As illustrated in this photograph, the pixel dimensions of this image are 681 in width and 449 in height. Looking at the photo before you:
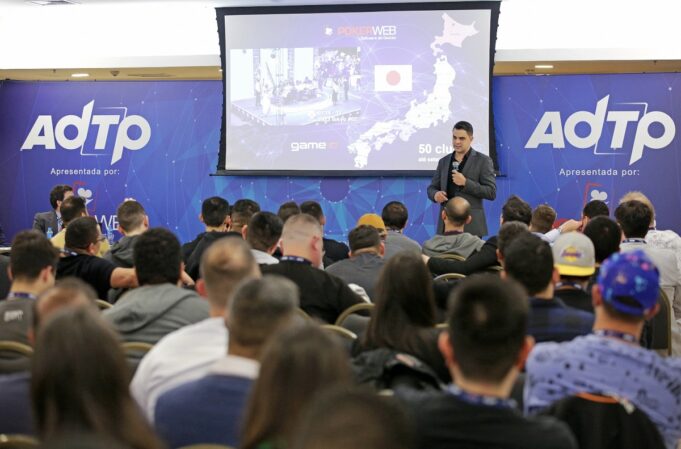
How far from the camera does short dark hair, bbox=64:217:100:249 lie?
194 inches

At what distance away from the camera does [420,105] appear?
383 inches

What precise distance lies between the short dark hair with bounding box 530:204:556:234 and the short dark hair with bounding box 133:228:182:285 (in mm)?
3365

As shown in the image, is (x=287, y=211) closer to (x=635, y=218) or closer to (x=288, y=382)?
(x=635, y=218)

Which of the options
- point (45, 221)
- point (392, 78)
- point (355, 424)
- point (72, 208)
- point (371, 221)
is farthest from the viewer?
point (45, 221)

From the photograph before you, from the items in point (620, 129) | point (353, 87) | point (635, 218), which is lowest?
point (635, 218)

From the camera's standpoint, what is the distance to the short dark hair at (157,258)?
3.71m

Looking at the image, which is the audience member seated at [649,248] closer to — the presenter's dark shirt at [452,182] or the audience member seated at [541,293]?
the audience member seated at [541,293]

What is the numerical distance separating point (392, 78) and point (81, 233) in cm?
562

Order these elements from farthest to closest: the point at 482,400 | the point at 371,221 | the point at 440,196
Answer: the point at 440,196 < the point at 371,221 < the point at 482,400

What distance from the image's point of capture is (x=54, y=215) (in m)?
10.1

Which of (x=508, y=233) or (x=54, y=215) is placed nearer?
(x=508, y=233)

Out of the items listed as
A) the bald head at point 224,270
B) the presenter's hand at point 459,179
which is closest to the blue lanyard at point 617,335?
the bald head at point 224,270

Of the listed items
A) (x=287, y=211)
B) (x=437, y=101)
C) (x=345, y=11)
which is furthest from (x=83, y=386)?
(x=345, y=11)

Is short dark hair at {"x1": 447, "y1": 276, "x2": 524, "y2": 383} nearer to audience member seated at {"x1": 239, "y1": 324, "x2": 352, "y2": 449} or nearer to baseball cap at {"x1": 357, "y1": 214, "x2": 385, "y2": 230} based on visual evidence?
audience member seated at {"x1": 239, "y1": 324, "x2": 352, "y2": 449}
